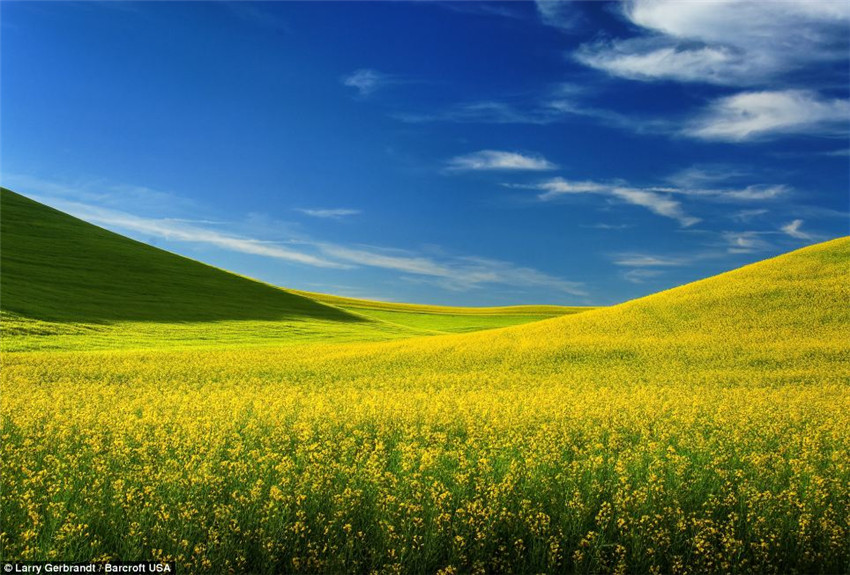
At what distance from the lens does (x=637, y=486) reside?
314 inches

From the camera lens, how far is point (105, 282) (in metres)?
54.5

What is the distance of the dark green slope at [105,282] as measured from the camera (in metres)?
44.5

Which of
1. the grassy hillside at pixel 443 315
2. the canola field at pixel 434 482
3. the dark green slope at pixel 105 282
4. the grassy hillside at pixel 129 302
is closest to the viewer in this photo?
the canola field at pixel 434 482

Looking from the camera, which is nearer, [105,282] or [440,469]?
[440,469]

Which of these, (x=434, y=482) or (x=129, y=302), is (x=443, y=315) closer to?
(x=129, y=302)

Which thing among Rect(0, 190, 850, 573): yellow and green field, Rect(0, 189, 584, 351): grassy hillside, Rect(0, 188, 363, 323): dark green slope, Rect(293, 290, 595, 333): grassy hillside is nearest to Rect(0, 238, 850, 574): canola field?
Rect(0, 190, 850, 573): yellow and green field

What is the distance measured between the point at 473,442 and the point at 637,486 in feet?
9.37

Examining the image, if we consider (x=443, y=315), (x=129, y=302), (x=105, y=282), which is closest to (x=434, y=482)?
(x=129, y=302)

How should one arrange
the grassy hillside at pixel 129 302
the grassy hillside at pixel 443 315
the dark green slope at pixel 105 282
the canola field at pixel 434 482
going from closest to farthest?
the canola field at pixel 434 482
the grassy hillside at pixel 129 302
the dark green slope at pixel 105 282
the grassy hillside at pixel 443 315

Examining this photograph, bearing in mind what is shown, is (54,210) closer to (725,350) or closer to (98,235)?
(98,235)

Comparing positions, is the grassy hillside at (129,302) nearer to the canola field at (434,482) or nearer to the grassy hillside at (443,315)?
the grassy hillside at (443,315)

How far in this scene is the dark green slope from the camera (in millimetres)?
44500

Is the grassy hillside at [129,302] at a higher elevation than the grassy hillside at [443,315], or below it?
below

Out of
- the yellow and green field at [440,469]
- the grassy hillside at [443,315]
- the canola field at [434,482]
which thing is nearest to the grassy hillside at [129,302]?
the grassy hillside at [443,315]
